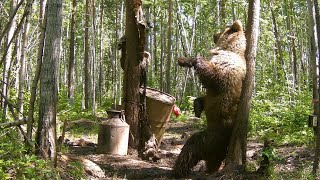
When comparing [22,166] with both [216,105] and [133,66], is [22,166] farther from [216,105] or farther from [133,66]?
[133,66]

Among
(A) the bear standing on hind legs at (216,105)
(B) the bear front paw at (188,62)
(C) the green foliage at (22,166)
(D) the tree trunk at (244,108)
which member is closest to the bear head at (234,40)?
(A) the bear standing on hind legs at (216,105)

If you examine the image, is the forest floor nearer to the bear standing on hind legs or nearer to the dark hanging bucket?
the bear standing on hind legs

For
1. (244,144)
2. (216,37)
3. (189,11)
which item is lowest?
(244,144)

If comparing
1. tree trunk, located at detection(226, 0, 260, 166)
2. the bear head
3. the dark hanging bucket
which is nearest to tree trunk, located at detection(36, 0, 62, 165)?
tree trunk, located at detection(226, 0, 260, 166)

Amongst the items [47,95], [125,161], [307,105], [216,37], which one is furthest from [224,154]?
[307,105]

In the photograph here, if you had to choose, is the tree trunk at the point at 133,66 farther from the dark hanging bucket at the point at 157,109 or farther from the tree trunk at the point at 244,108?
the tree trunk at the point at 244,108

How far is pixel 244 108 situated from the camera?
607 centimetres

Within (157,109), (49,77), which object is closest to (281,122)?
(157,109)

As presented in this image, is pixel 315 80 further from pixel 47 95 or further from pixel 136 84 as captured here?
pixel 47 95

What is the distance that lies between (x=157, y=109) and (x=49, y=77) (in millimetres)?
3434

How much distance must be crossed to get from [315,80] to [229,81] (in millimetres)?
3333

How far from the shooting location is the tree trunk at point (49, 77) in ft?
17.2

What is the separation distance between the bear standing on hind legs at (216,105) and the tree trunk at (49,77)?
79.9 inches

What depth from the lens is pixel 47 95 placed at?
527 centimetres
